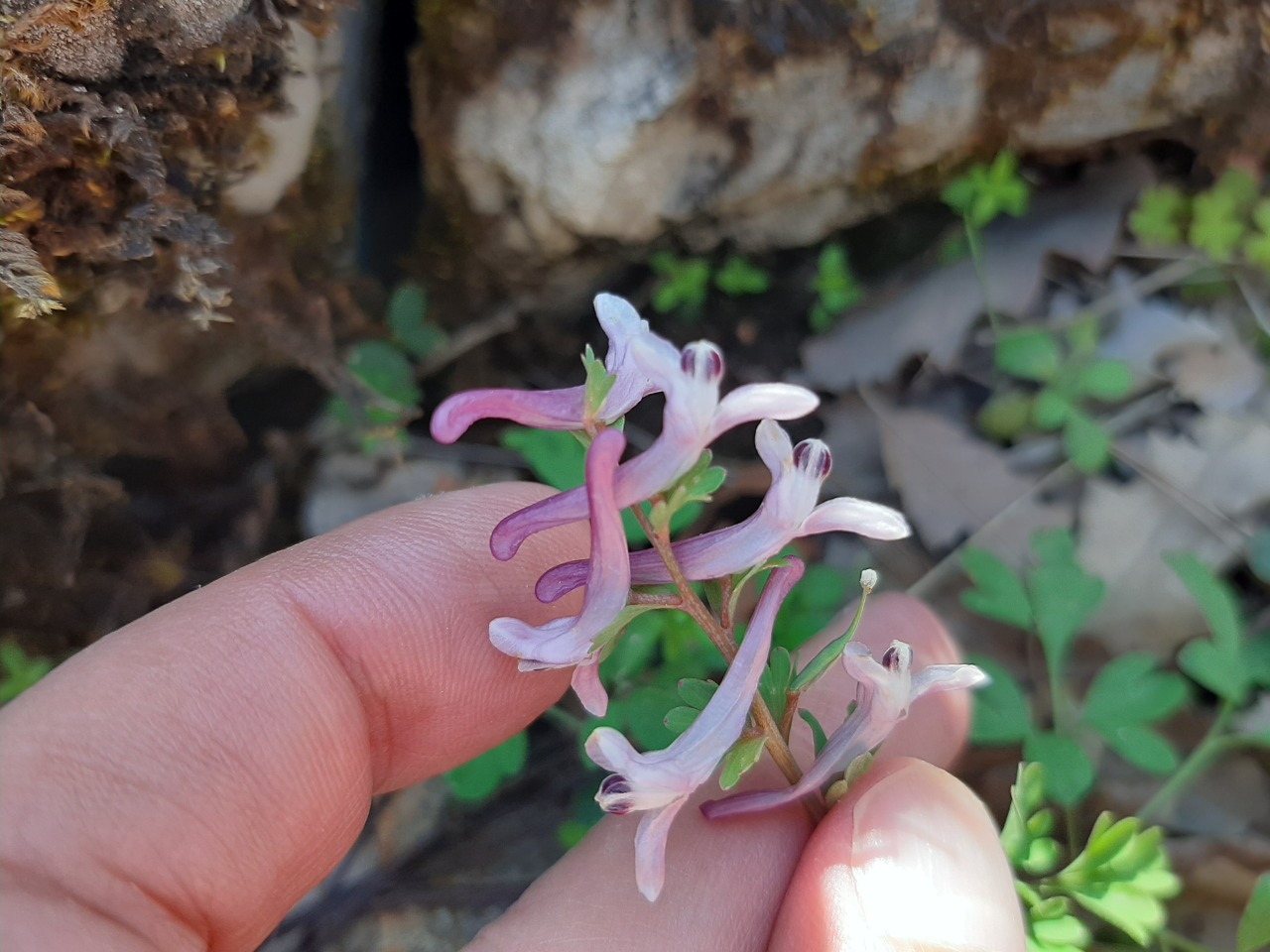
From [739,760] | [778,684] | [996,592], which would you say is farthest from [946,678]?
[996,592]

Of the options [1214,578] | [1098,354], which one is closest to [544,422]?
[1214,578]

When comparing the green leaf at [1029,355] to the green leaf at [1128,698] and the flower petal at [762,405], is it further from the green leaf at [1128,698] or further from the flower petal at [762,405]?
the flower petal at [762,405]

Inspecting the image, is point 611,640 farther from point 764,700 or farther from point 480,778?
point 480,778

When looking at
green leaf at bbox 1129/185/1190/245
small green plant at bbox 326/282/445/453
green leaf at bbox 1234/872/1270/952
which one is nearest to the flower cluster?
green leaf at bbox 1234/872/1270/952

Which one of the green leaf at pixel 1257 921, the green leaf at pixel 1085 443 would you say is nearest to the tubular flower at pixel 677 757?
the green leaf at pixel 1257 921

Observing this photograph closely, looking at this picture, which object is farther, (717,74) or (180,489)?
(180,489)
